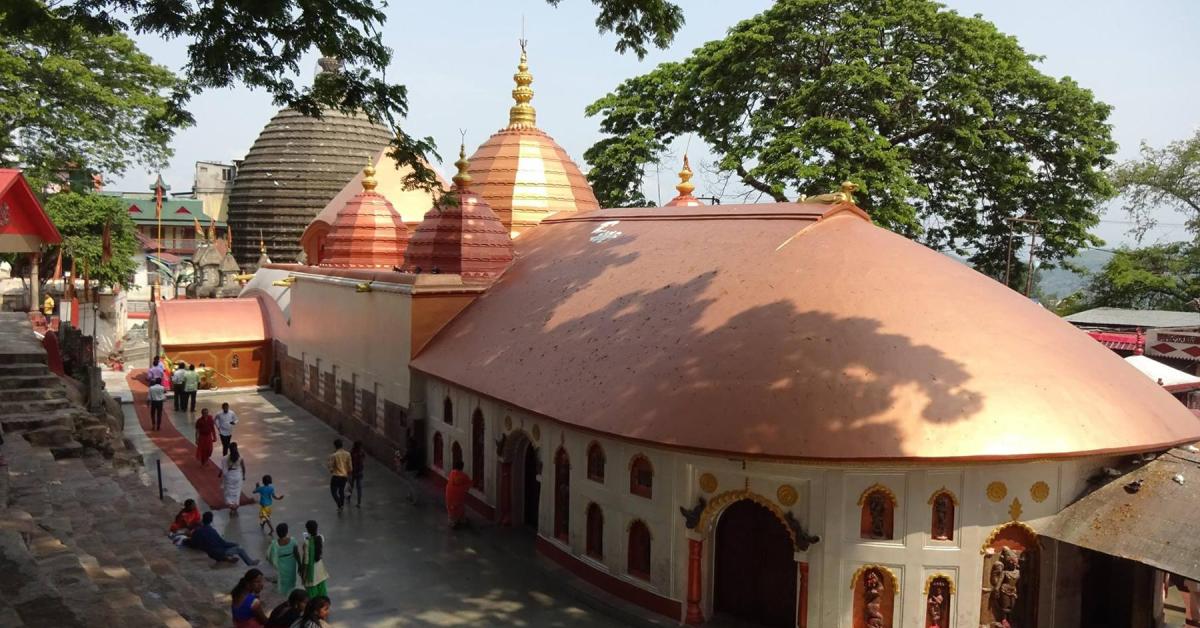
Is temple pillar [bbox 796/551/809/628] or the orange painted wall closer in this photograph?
temple pillar [bbox 796/551/809/628]

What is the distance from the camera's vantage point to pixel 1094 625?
10820 millimetres

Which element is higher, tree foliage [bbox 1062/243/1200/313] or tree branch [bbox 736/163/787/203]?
tree branch [bbox 736/163/787/203]

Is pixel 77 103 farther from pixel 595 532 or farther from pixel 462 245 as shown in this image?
pixel 595 532

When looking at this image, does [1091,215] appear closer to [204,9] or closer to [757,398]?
[757,398]

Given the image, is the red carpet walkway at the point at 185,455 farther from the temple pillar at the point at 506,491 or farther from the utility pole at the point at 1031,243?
the utility pole at the point at 1031,243

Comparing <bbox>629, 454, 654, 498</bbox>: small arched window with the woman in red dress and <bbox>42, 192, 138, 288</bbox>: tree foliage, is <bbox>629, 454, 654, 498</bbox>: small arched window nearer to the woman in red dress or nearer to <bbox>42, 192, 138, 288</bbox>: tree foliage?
the woman in red dress

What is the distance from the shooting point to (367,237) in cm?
2373

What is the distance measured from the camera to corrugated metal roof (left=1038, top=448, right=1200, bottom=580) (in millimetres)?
9203

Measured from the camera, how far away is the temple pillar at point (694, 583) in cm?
1063

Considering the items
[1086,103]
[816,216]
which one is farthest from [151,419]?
[1086,103]

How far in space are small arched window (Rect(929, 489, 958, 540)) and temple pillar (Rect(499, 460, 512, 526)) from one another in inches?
268

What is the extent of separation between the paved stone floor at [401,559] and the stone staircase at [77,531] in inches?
55.7

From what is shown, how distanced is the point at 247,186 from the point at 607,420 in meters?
33.1

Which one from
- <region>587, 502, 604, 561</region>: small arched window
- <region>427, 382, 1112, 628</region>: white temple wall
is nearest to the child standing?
<region>587, 502, 604, 561</region>: small arched window
